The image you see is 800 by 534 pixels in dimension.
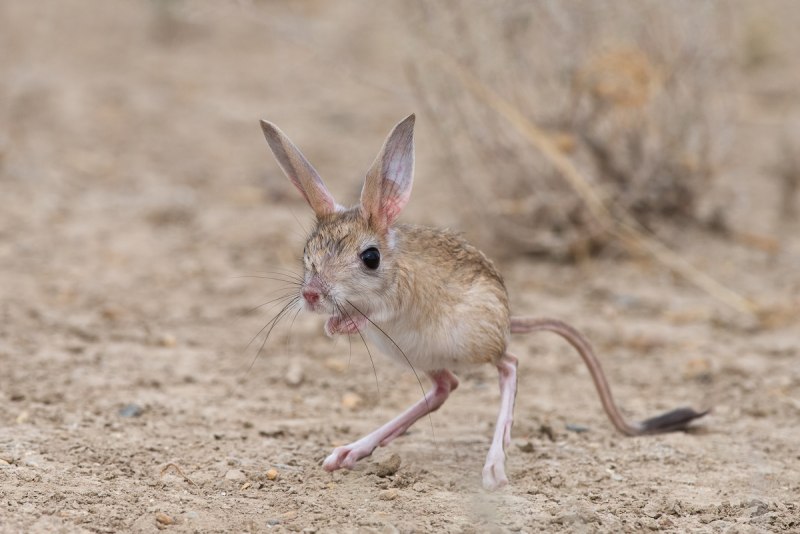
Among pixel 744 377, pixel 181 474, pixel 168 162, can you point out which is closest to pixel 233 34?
pixel 168 162

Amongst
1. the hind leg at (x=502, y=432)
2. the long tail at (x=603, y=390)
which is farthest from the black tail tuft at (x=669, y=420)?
the hind leg at (x=502, y=432)

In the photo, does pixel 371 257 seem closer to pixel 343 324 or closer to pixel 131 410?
pixel 343 324

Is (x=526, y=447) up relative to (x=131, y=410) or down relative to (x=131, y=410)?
down

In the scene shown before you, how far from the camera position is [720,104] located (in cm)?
716

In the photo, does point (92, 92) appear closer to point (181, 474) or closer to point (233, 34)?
point (233, 34)

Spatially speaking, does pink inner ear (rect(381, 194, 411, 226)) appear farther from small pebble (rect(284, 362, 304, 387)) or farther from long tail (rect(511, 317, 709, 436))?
small pebble (rect(284, 362, 304, 387))

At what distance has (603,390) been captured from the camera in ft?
13.5

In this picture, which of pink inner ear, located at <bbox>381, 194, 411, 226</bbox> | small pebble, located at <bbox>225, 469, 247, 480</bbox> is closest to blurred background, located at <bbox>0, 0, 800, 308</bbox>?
pink inner ear, located at <bbox>381, 194, 411, 226</bbox>

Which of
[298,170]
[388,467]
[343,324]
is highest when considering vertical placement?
[298,170]

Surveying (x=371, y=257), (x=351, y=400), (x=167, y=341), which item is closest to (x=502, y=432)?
(x=371, y=257)

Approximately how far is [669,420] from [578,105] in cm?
264

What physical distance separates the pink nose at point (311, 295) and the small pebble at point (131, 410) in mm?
1195

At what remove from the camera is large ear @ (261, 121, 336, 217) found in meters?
3.64

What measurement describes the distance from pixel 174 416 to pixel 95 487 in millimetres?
912
